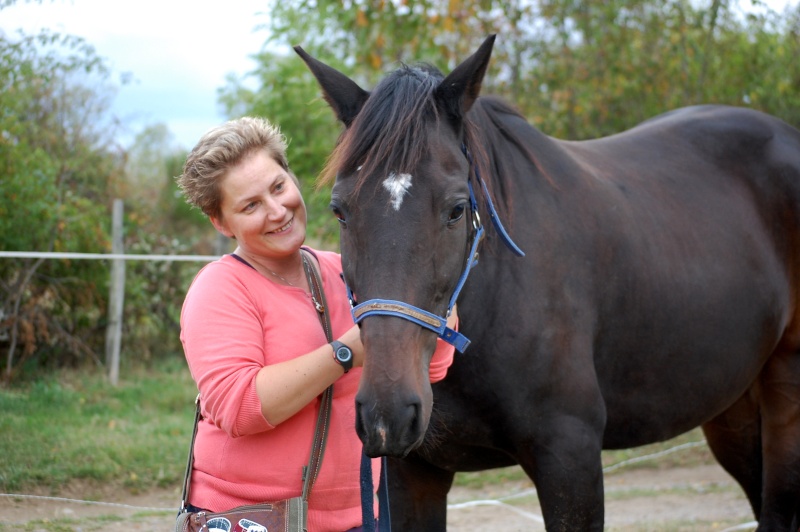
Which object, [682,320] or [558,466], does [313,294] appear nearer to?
[558,466]

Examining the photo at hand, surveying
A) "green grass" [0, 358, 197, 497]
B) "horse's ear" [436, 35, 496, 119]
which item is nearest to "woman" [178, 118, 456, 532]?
"horse's ear" [436, 35, 496, 119]

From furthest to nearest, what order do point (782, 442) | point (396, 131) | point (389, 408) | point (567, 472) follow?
point (782, 442)
point (567, 472)
point (396, 131)
point (389, 408)

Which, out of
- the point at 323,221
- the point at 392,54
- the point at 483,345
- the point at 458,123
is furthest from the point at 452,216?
the point at 323,221

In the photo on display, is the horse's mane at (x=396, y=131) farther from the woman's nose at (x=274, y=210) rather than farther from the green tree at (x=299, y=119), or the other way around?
the green tree at (x=299, y=119)

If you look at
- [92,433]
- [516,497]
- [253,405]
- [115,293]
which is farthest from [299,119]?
[253,405]

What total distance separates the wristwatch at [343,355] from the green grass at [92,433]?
3.31 meters

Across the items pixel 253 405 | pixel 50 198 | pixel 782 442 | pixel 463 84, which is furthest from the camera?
pixel 50 198

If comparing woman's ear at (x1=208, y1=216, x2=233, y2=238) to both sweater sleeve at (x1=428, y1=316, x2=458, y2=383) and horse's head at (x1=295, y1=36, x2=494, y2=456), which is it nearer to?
horse's head at (x1=295, y1=36, x2=494, y2=456)

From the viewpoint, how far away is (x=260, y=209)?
6.57 ft

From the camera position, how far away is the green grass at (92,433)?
461 cm

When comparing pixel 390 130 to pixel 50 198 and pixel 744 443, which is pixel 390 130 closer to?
pixel 744 443

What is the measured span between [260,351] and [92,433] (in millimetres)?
3834

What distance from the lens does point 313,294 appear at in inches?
82.4

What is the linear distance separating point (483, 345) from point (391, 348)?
0.68 m
